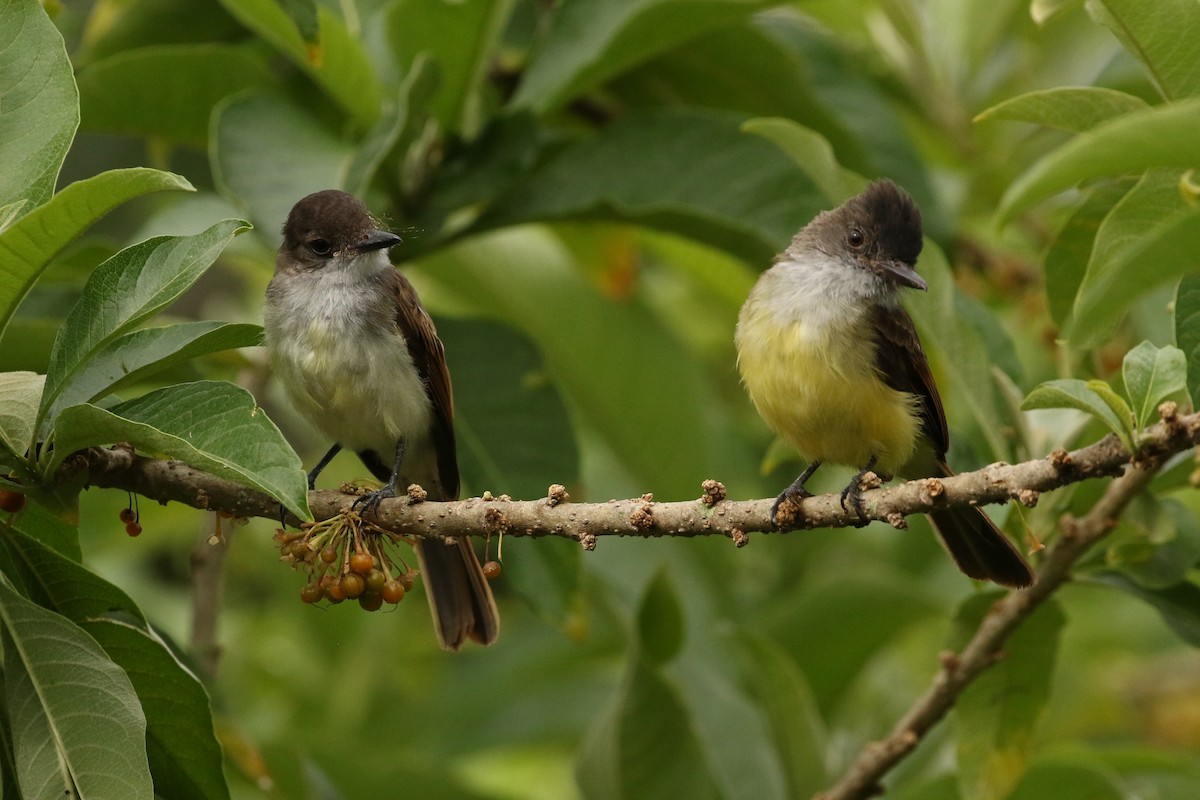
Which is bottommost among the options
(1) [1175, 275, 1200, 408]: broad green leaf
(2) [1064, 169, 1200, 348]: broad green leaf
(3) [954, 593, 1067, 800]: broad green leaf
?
(3) [954, 593, 1067, 800]: broad green leaf

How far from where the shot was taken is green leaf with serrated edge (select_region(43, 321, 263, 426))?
238cm

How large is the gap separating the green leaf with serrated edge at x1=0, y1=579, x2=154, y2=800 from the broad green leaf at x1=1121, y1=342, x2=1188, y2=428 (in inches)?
66.4

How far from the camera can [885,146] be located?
4355 millimetres

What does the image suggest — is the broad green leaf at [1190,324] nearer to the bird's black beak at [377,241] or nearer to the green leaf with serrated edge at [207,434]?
the green leaf with serrated edge at [207,434]

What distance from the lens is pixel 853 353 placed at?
3471 millimetres

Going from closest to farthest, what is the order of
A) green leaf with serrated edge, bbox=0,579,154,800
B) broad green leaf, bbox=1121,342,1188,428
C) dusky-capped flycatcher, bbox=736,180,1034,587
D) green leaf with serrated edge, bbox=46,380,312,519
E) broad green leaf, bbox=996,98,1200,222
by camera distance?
1. broad green leaf, bbox=996,98,1200,222
2. green leaf with serrated edge, bbox=46,380,312,519
3. broad green leaf, bbox=1121,342,1188,428
4. green leaf with serrated edge, bbox=0,579,154,800
5. dusky-capped flycatcher, bbox=736,180,1034,587

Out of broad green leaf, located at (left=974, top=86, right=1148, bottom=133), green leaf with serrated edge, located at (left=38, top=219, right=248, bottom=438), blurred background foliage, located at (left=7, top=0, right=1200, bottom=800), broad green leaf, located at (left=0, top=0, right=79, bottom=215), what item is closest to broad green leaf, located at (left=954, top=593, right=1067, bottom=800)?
blurred background foliage, located at (left=7, top=0, right=1200, bottom=800)

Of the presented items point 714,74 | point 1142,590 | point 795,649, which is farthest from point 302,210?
point 1142,590

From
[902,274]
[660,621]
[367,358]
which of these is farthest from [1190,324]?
[367,358]

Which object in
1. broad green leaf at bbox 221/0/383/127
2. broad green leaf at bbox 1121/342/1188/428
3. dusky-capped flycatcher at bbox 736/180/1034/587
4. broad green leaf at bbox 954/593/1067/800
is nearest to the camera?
broad green leaf at bbox 1121/342/1188/428

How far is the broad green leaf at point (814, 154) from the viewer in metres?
2.70

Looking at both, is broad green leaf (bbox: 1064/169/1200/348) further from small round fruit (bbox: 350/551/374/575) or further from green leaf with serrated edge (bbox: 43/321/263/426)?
green leaf with serrated edge (bbox: 43/321/263/426)

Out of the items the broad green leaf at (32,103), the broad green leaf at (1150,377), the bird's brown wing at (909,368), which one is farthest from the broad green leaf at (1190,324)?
the broad green leaf at (32,103)

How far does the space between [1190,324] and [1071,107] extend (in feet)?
1.45
